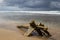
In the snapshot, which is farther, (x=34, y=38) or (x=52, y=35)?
(x=52, y=35)

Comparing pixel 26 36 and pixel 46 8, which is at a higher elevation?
pixel 26 36

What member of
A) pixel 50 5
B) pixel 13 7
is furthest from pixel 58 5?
pixel 13 7

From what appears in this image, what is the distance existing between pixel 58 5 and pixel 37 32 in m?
3.18

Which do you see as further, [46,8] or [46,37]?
[46,8]

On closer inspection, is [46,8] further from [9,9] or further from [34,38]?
[34,38]

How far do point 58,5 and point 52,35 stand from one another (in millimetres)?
3229

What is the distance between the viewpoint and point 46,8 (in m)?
6.33

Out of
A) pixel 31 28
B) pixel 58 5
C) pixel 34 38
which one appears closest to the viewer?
pixel 34 38

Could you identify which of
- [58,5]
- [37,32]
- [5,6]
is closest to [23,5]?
[5,6]

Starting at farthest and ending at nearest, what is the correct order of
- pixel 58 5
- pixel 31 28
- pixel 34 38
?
pixel 58 5 < pixel 31 28 < pixel 34 38

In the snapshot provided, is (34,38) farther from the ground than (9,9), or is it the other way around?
(34,38)

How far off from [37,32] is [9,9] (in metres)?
3.52

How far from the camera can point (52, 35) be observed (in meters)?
3.00

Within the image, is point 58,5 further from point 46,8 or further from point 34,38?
point 34,38
